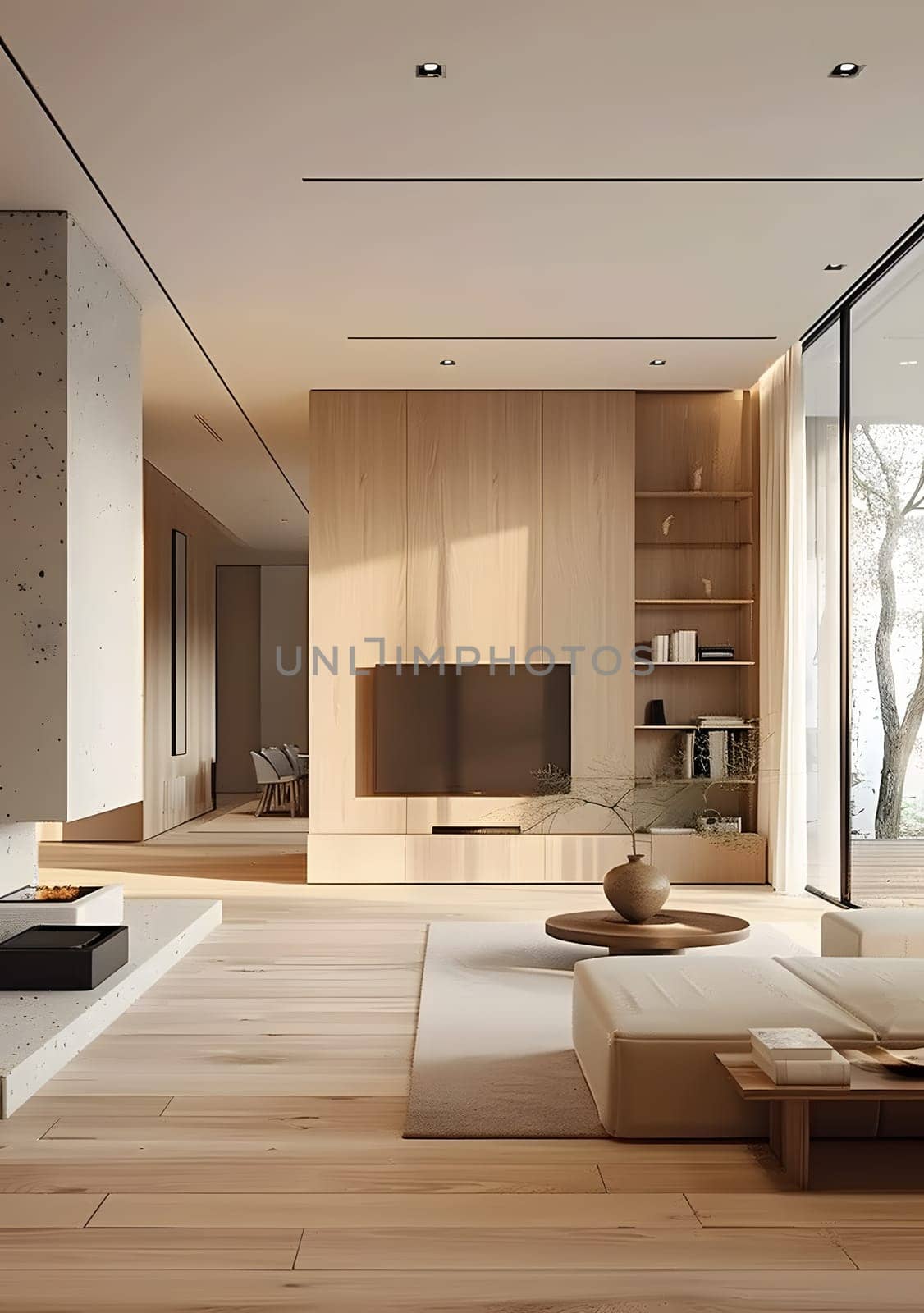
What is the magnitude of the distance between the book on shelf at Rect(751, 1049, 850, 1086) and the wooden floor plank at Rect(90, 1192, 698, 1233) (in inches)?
13.4

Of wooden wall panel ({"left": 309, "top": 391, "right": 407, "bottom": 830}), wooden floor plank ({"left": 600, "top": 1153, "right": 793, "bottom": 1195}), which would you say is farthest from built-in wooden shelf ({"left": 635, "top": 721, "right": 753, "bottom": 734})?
wooden floor plank ({"left": 600, "top": 1153, "right": 793, "bottom": 1195})

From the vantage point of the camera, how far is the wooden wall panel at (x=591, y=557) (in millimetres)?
7980

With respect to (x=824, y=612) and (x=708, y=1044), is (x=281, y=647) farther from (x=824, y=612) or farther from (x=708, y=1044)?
(x=708, y=1044)

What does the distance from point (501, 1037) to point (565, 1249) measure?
1.59m

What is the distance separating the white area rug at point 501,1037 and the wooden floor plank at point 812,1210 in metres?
0.52

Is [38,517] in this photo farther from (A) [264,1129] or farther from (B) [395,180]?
(A) [264,1129]

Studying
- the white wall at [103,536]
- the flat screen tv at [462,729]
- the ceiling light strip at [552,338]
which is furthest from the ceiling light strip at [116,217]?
the flat screen tv at [462,729]

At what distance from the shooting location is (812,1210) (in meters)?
2.70

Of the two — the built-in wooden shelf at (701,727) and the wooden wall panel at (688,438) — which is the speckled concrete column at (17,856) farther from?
the wooden wall panel at (688,438)

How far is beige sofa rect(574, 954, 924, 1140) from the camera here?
10.3 ft

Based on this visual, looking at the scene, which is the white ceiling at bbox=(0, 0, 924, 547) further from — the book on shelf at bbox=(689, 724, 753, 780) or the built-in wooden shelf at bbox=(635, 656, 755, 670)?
the book on shelf at bbox=(689, 724, 753, 780)

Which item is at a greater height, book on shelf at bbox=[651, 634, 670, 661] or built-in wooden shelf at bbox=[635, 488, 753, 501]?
built-in wooden shelf at bbox=[635, 488, 753, 501]

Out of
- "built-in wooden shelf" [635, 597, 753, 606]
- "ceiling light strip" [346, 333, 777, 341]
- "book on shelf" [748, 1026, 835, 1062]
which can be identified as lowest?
"book on shelf" [748, 1026, 835, 1062]

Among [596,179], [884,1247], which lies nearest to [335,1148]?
[884,1247]
